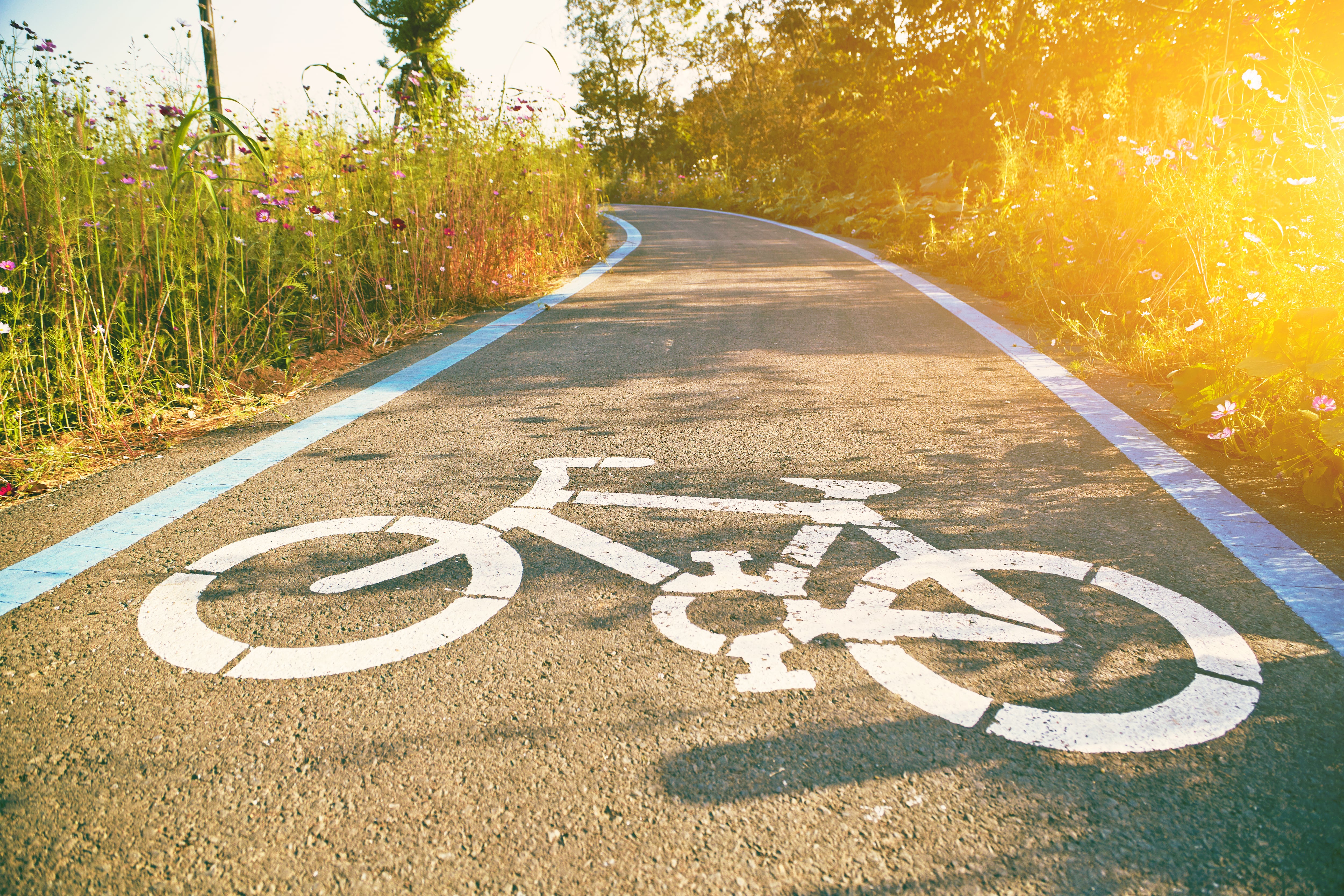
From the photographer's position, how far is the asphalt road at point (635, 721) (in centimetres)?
150

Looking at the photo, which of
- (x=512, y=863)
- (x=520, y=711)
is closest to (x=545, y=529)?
(x=520, y=711)

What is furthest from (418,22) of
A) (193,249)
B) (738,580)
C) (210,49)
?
(738,580)

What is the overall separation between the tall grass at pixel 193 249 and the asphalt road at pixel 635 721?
38.1 inches

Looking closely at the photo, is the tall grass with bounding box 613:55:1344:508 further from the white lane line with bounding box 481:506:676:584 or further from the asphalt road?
the white lane line with bounding box 481:506:676:584

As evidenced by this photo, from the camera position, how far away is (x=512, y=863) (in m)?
1.49

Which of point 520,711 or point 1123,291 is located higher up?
point 1123,291

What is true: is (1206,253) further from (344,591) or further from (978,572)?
(344,591)

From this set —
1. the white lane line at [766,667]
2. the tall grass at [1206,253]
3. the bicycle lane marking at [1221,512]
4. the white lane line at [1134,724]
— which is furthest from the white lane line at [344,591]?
the tall grass at [1206,253]

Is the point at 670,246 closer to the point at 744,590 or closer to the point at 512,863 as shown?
the point at 744,590

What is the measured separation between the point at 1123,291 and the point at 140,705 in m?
6.48

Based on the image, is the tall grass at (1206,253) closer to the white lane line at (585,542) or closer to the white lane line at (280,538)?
the white lane line at (585,542)

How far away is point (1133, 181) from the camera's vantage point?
6559 mm

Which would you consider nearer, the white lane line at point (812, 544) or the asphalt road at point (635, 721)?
the asphalt road at point (635, 721)

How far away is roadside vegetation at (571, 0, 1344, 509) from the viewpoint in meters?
3.75
